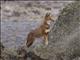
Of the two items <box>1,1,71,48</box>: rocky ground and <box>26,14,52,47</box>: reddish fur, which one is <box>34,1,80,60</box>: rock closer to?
<box>26,14,52,47</box>: reddish fur

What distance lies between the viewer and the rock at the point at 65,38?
283 inches

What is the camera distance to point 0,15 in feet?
50.8

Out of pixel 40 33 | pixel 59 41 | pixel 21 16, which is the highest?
pixel 59 41

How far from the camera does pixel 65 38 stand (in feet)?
25.2

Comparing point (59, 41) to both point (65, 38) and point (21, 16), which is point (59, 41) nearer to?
point (65, 38)

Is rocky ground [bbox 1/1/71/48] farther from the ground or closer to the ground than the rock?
closer to the ground

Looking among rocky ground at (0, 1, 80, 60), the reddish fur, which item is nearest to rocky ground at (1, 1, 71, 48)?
rocky ground at (0, 1, 80, 60)

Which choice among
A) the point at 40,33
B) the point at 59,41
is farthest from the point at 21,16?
the point at 59,41

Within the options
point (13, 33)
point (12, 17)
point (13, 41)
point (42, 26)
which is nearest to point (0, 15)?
point (12, 17)

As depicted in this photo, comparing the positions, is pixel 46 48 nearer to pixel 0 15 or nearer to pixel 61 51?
pixel 61 51

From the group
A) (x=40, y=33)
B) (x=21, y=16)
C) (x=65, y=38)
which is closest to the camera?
(x=65, y=38)

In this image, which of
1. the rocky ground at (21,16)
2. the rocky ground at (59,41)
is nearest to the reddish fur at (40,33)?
the rocky ground at (59,41)

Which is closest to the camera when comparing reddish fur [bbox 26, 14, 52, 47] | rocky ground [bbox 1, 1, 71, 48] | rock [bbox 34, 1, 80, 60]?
rock [bbox 34, 1, 80, 60]

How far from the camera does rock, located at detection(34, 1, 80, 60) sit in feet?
23.6
